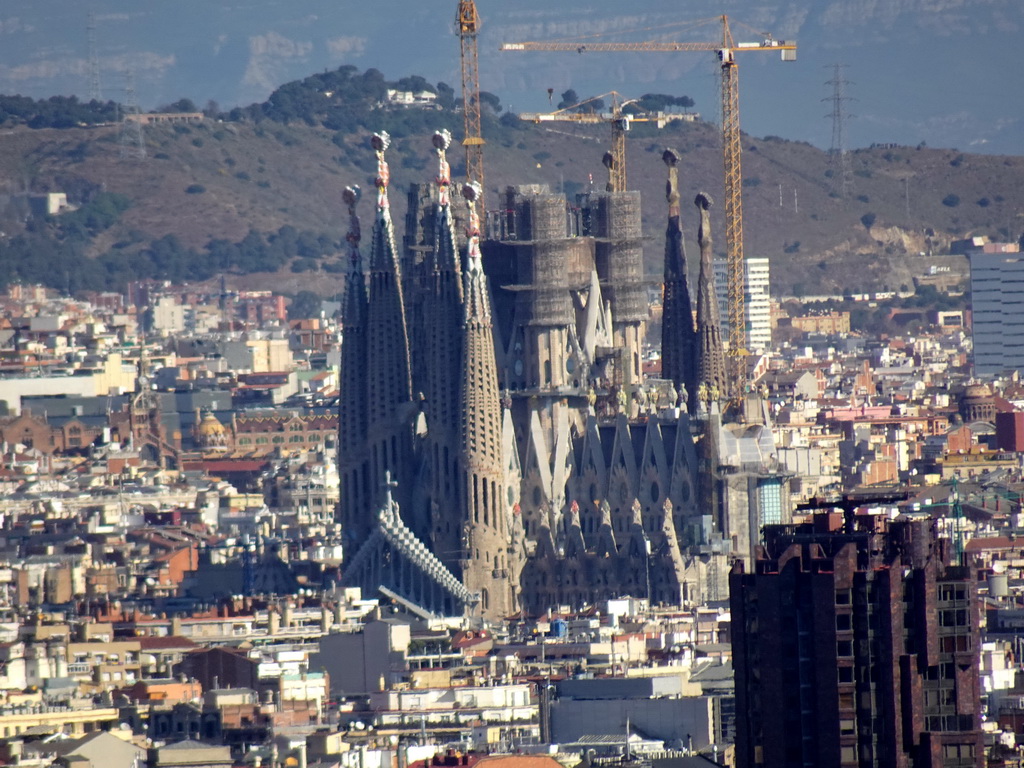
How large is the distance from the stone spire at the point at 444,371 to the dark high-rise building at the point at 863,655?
51.5 metres

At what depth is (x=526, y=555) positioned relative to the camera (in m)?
114

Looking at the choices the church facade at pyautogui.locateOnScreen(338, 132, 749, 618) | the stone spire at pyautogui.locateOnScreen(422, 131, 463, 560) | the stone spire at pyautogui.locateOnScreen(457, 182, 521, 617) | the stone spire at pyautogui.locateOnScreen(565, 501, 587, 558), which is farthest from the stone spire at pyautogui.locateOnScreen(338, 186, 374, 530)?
the stone spire at pyautogui.locateOnScreen(565, 501, 587, 558)

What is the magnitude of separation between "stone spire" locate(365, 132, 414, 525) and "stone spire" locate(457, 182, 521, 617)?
2757 millimetres

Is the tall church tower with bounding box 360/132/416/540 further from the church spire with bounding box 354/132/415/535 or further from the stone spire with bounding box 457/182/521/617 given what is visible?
the stone spire with bounding box 457/182/521/617

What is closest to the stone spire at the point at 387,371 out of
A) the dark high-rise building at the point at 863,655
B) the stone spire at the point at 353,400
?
the stone spire at the point at 353,400

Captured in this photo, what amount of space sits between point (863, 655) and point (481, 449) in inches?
2030

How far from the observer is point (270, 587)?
11700 cm

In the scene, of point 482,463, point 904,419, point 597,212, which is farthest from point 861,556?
point 904,419

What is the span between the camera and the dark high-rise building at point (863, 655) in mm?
59906

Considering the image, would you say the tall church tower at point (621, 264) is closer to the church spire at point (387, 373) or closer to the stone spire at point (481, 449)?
the church spire at point (387, 373)

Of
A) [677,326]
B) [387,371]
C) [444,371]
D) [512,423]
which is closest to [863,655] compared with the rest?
[444,371]

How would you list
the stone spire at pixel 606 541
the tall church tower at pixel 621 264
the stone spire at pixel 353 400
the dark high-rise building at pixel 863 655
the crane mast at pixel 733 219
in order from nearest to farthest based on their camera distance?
1. the dark high-rise building at pixel 863 655
2. the stone spire at pixel 606 541
3. the stone spire at pixel 353 400
4. the tall church tower at pixel 621 264
5. the crane mast at pixel 733 219

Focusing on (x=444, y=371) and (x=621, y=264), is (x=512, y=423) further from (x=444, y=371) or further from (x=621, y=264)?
(x=621, y=264)

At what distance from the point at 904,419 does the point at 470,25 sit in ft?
154
